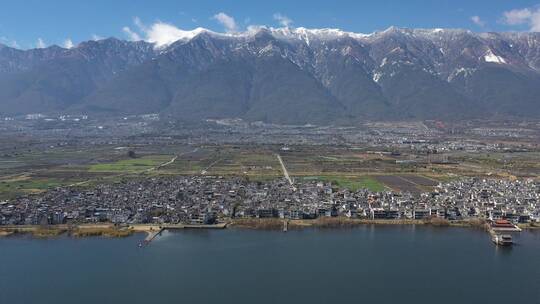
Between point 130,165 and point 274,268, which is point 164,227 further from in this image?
point 130,165

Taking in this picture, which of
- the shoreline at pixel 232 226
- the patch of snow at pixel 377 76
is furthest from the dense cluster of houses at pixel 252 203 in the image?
the patch of snow at pixel 377 76

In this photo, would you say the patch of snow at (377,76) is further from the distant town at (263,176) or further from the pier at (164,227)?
the pier at (164,227)

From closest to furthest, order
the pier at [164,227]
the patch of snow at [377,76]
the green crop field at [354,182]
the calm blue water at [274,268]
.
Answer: the calm blue water at [274,268], the pier at [164,227], the green crop field at [354,182], the patch of snow at [377,76]

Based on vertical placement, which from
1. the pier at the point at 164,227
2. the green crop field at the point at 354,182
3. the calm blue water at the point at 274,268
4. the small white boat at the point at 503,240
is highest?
the green crop field at the point at 354,182

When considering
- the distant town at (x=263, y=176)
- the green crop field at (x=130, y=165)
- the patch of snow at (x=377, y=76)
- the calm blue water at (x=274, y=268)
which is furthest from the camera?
the patch of snow at (x=377, y=76)

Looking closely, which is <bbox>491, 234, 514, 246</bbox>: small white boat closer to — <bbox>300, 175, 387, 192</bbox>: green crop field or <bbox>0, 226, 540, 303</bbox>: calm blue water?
<bbox>0, 226, 540, 303</bbox>: calm blue water

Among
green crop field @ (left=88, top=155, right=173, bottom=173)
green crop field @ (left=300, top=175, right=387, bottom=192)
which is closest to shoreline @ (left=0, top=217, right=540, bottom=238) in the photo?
green crop field @ (left=300, top=175, right=387, bottom=192)

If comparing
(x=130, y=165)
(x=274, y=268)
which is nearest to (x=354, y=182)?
(x=130, y=165)
